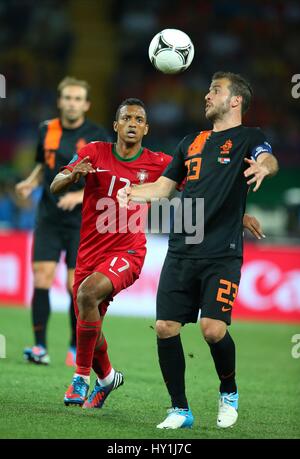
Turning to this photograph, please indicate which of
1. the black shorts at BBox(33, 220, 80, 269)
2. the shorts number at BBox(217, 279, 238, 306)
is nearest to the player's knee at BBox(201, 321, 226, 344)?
the shorts number at BBox(217, 279, 238, 306)

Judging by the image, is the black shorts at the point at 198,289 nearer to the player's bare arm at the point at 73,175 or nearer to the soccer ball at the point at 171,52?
the player's bare arm at the point at 73,175

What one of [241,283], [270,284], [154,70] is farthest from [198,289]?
[154,70]

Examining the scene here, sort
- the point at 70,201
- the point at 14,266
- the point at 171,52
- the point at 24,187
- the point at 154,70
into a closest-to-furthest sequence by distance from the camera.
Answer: the point at 171,52 < the point at 70,201 < the point at 24,187 < the point at 14,266 < the point at 154,70

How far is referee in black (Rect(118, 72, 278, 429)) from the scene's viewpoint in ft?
19.5

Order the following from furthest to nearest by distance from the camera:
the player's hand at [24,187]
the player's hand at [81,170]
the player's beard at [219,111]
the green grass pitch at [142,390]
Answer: the player's hand at [24,187] < the player's hand at [81,170] < the player's beard at [219,111] < the green grass pitch at [142,390]

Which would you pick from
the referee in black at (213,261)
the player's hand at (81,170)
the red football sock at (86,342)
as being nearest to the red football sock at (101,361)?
the red football sock at (86,342)

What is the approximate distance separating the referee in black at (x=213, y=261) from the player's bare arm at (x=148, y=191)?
6.9 inches

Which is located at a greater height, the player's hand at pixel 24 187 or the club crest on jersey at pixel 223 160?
the club crest on jersey at pixel 223 160

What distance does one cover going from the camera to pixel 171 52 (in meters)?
6.91

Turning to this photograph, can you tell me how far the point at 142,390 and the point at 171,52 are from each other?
2.75m

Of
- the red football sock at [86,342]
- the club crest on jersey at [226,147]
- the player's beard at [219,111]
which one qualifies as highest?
the player's beard at [219,111]

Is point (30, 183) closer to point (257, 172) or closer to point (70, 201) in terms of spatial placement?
point (70, 201)

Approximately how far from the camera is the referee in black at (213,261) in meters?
5.93
